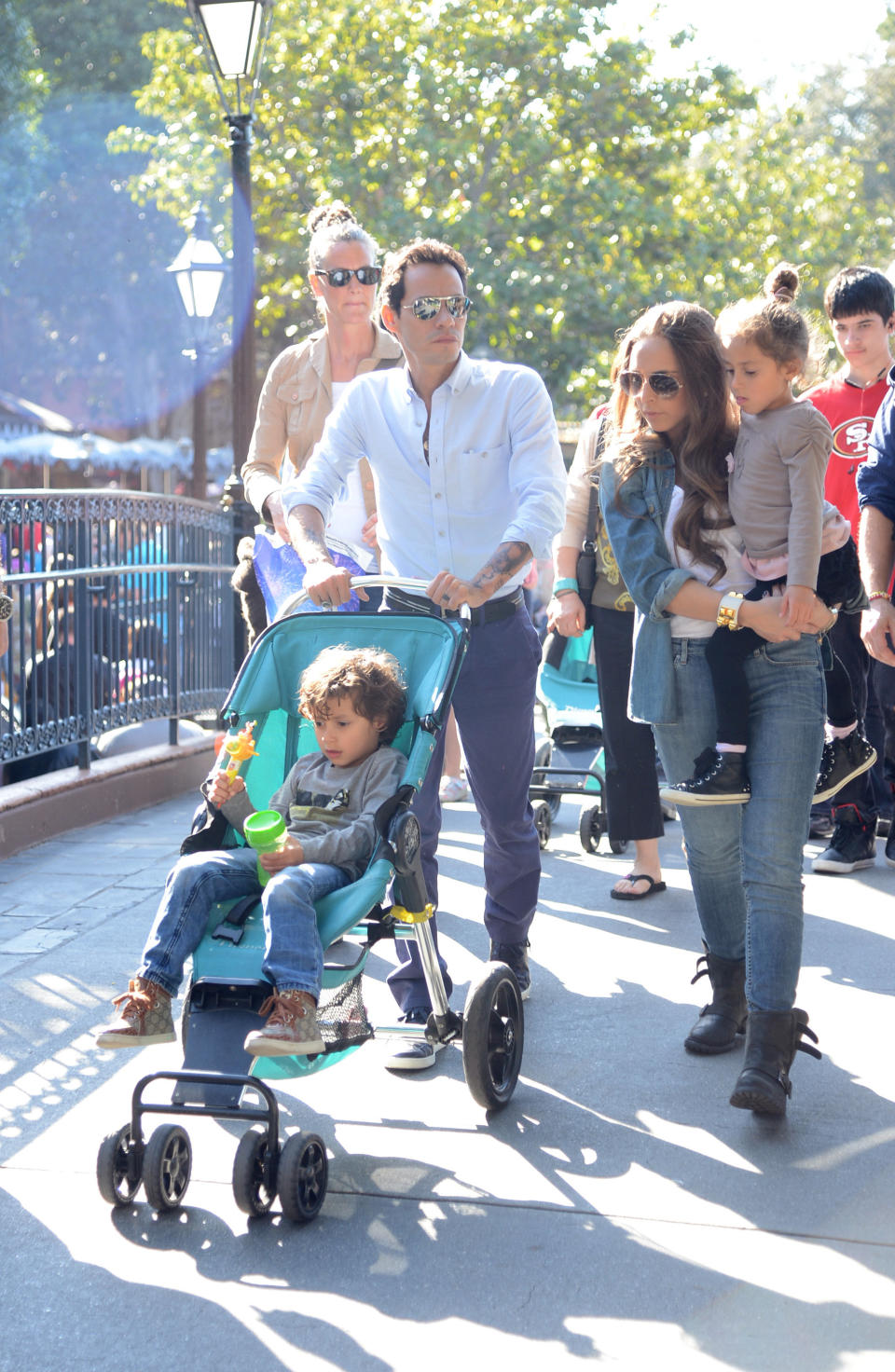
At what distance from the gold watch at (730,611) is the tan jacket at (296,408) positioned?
2211 millimetres

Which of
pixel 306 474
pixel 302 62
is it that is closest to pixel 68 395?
pixel 302 62

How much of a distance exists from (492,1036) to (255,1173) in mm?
836

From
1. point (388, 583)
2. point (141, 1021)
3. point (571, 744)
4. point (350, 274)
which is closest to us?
point (141, 1021)

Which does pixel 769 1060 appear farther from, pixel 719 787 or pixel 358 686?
pixel 358 686

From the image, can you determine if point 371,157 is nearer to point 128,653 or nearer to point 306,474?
point 128,653

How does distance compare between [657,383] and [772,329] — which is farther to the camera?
[657,383]

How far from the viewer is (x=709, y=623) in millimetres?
3963

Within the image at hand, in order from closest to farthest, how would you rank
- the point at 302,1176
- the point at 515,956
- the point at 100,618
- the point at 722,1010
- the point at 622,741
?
the point at 302,1176
the point at 722,1010
the point at 515,956
the point at 622,741
the point at 100,618

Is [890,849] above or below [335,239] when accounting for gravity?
below

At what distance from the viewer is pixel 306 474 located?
180 inches

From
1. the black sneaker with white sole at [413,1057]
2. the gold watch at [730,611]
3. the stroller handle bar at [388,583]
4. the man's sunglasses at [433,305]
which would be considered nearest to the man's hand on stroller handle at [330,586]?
the stroller handle bar at [388,583]

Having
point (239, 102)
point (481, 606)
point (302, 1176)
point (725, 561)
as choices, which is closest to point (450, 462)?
point (481, 606)

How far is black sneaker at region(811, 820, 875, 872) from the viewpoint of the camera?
262 inches

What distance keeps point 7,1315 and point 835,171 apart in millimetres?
29889
